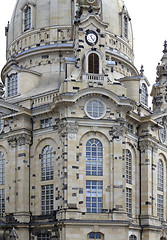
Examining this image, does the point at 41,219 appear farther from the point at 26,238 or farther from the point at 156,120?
the point at 156,120

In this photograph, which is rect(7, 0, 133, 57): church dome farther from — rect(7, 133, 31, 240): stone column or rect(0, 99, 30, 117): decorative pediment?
rect(7, 133, 31, 240): stone column

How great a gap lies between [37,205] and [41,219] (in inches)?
67.9

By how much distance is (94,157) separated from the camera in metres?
57.0

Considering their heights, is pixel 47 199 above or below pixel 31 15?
below

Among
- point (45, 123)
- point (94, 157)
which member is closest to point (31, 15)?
point (45, 123)

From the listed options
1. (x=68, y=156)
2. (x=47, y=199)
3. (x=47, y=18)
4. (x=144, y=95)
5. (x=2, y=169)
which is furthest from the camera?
(x=47, y=18)

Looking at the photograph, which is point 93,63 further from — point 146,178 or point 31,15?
point 31,15

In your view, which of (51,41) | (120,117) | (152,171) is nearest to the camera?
(120,117)

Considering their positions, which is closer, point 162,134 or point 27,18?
point 162,134

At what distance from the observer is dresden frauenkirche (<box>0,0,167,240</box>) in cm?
5553

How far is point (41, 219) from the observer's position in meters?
57.5

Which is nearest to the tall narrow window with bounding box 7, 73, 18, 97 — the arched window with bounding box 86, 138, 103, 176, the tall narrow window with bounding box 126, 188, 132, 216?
the arched window with bounding box 86, 138, 103, 176

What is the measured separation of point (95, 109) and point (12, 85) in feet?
43.9

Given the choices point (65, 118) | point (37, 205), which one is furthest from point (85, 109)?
point (37, 205)
